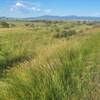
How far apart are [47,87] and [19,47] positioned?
1308 centimetres

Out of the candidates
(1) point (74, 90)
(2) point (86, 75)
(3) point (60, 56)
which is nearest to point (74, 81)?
(1) point (74, 90)

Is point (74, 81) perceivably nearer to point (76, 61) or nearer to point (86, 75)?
point (86, 75)

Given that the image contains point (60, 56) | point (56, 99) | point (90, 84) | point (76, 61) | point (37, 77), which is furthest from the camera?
point (60, 56)

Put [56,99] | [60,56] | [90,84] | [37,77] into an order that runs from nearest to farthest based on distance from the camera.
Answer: [56,99], [37,77], [90,84], [60,56]

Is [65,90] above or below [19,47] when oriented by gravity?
above

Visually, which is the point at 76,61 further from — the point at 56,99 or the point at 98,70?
the point at 56,99

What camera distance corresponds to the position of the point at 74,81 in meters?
5.96

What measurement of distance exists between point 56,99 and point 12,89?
666mm

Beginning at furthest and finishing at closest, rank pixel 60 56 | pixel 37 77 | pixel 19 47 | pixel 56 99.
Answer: pixel 19 47
pixel 60 56
pixel 37 77
pixel 56 99

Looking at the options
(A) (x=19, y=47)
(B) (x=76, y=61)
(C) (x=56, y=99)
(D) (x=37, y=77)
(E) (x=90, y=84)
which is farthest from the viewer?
(A) (x=19, y=47)

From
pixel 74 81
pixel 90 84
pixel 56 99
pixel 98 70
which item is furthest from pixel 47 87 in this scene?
pixel 98 70

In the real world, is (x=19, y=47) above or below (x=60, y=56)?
below

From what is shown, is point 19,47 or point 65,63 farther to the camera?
point 19,47

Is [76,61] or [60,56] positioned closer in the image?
[76,61]
